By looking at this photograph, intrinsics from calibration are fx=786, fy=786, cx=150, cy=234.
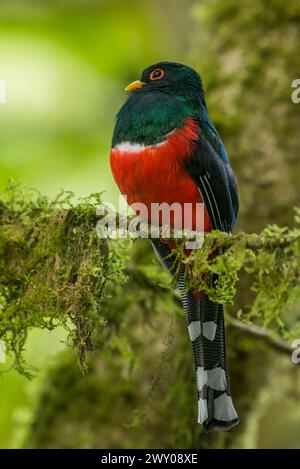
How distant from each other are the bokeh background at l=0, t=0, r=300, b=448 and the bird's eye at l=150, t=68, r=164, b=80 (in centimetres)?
101

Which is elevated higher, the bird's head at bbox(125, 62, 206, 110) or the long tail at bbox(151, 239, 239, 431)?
the bird's head at bbox(125, 62, 206, 110)

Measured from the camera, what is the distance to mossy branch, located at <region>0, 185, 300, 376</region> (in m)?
3.25

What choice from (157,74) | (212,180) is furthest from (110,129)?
(212,180)

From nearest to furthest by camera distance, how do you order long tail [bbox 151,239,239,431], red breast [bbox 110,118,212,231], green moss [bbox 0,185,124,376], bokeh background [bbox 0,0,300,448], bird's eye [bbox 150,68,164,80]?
green moss [bbox 0,185,124,376]
long tail [bbox 151,239,239,431]
red breast [bbox 110,118,212,231]
bird's eye [bbox 150,68,164,80]
bokeh background [bbox 0,0,300,448]

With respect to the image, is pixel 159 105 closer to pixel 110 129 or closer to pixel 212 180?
pixel 212 180

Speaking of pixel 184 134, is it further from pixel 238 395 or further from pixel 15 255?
pixel 238 395

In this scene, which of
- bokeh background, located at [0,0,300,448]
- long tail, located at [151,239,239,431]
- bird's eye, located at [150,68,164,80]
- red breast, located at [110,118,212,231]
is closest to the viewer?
long tail, located at [151,239,239,431]

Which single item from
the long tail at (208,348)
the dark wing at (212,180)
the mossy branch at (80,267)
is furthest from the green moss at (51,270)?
the dark wing at (212,180)

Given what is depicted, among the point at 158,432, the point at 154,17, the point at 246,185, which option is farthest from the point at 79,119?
the point at 158,432

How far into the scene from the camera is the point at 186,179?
4.10 meters

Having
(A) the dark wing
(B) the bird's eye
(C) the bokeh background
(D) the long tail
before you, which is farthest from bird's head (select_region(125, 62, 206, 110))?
(D) the long tail

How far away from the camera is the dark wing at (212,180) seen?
413cm

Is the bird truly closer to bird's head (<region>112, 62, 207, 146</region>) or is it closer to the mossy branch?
bird's head (<region>112, 62, 207, 146</region>)

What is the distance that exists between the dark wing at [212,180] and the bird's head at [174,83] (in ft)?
0.98
